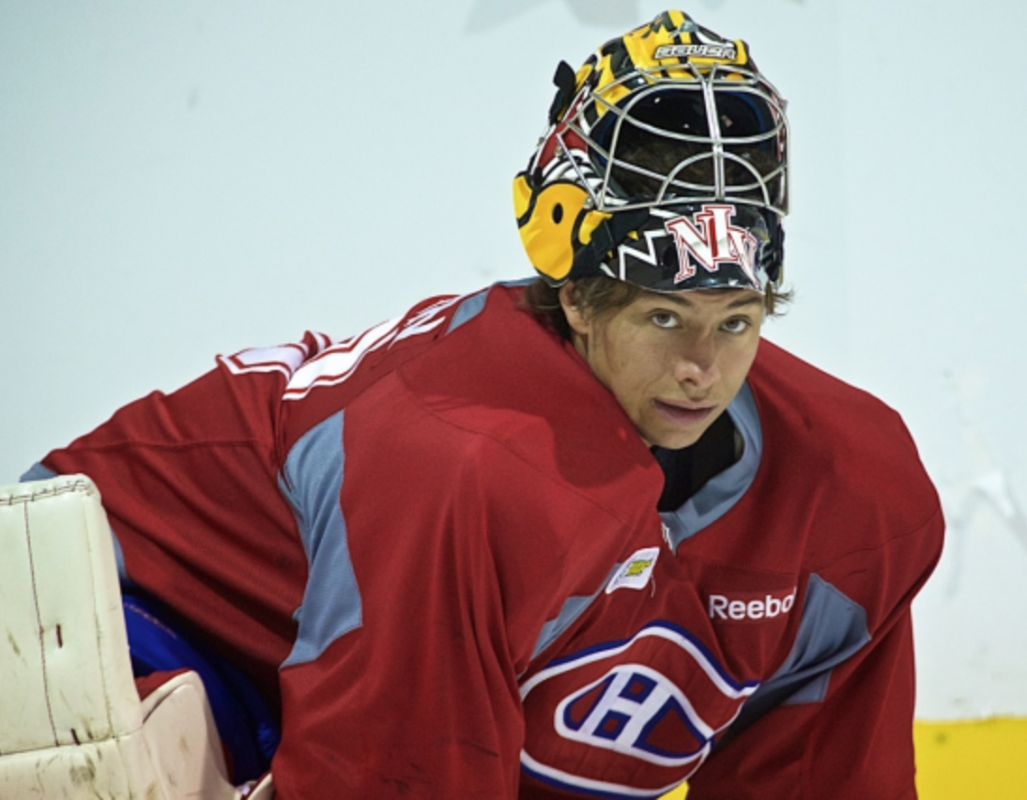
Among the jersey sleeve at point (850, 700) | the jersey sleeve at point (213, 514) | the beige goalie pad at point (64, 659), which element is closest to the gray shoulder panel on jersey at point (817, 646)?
the jersey sleeve at point (850, 700)

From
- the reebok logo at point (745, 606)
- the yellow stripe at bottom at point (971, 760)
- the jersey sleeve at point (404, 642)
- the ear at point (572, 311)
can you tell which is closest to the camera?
the jersey sleeve at point (404, 642)

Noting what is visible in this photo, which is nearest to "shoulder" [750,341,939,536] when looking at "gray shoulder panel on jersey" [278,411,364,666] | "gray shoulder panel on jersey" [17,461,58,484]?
"gray shoulder panel on jersey" [278,411,364,666]

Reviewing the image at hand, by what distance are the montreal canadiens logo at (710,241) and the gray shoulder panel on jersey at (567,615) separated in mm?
252

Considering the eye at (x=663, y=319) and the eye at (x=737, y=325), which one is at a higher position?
the eye at (x=663, y=319)

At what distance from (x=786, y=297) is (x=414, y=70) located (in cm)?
78

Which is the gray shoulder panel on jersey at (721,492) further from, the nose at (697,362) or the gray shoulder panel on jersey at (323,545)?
the gray shoulder panel on jersey at (323,545)

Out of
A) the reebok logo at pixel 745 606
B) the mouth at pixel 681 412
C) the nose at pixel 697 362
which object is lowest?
the reebok logo at pixel 745 606

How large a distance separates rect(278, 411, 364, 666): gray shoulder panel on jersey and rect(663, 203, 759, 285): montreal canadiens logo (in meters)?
0.31

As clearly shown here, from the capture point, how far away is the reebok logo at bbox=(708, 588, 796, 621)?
127 centimetres

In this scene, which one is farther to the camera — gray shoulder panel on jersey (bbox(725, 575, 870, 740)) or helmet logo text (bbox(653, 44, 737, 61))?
gray shoulder panel on jersey (bbox(725, 575, 870, 740))

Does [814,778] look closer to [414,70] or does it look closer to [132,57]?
[414,70]

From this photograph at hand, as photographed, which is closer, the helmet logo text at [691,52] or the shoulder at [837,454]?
the helmet logo text at [691,52]

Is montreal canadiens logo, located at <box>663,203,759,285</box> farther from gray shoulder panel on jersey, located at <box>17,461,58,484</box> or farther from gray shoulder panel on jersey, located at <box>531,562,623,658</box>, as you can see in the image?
gray shoulder panel on jersey, located at <box>17,461,58,484</box>

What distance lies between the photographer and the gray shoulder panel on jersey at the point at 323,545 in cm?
109
